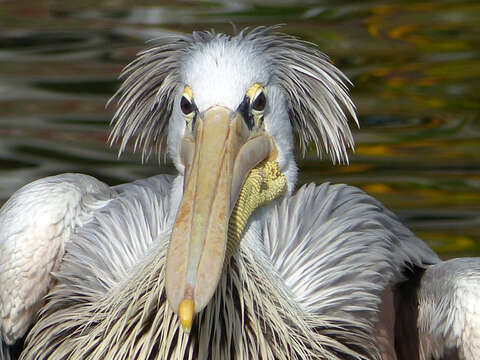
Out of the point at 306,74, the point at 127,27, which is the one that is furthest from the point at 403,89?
the point at 306,74

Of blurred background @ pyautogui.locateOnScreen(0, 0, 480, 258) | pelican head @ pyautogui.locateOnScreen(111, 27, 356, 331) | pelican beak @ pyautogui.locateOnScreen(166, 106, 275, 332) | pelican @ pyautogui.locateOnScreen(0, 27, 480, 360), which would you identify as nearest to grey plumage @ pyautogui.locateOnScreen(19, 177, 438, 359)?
pelican @ pyautogui.locateOnScreen(0, 27, 480, 360)

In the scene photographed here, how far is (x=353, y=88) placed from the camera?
9703mm

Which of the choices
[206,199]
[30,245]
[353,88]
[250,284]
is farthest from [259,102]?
[353,88]

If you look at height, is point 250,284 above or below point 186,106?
below

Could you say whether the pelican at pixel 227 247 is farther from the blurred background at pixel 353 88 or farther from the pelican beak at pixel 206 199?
the blurred background at pixel 353 88

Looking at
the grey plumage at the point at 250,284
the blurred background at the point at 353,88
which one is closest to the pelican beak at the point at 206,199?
the grey plumage at the point at 250,284

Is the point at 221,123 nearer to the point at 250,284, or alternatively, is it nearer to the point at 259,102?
the point at 259,102

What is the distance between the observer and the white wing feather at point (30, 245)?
558 cm

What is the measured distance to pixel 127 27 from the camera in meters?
10.6

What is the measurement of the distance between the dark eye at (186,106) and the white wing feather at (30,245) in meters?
1.06

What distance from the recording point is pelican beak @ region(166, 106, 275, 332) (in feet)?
14.2

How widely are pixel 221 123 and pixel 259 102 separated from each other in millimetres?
292

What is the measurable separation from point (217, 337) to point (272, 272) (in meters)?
0.36

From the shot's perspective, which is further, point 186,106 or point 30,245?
point 30,245
